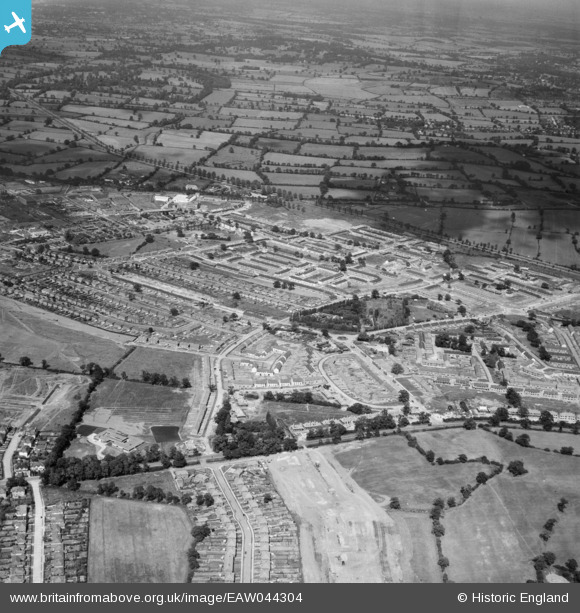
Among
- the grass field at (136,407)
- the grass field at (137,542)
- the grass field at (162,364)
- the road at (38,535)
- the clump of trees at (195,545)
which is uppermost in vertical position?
the clump of trees at (195,545)

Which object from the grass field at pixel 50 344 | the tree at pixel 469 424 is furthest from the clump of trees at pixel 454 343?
→ the grass field at pixel 50 344

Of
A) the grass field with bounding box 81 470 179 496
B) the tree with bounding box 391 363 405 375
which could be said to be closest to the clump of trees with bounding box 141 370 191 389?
the grass field with bounding box 81 470 179 496

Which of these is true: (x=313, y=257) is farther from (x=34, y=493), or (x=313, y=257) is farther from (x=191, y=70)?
(x=191, y=70)

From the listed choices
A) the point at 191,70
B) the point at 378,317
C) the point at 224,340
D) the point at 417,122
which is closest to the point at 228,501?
the point at 224,340

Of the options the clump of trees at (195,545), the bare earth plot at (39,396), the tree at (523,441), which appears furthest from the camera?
the bare earth plot at (39,396)

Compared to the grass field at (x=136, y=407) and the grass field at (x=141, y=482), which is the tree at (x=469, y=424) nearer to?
the grass field at (x=136, y=407)

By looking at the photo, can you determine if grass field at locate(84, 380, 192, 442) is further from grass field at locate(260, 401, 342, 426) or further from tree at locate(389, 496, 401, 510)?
tree at locate(389, 496, 401, 510)
